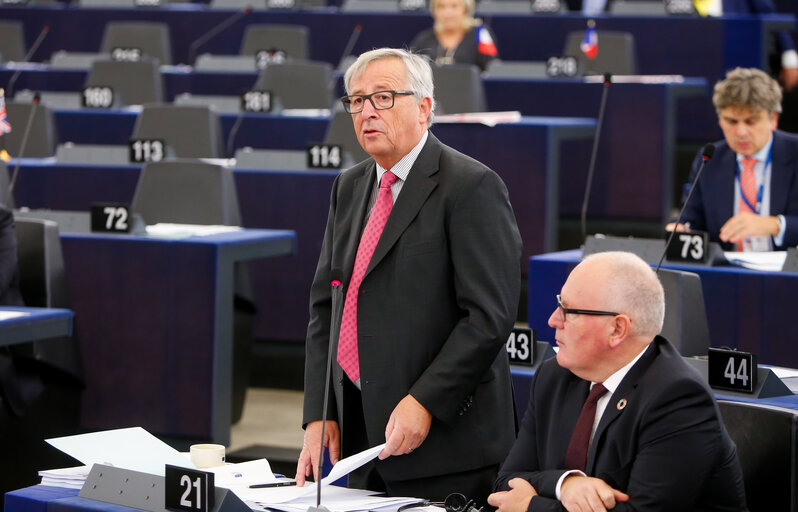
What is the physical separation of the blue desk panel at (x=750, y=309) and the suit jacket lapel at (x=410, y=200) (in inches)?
50.1

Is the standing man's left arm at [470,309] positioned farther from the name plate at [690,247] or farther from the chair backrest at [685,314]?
the name plate at [690,247]

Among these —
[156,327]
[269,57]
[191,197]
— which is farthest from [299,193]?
[269,57]

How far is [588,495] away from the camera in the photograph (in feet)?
6.73

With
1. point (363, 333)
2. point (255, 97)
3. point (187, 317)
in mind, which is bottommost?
point (187, 317)

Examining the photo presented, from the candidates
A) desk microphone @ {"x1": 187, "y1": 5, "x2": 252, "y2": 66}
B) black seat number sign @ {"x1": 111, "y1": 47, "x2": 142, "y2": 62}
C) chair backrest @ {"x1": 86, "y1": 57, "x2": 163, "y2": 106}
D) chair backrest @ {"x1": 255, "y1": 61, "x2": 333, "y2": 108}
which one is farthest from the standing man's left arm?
desk microphone @ {"x1": 187, "y1": 5, "x2": 252, "y2": 66}

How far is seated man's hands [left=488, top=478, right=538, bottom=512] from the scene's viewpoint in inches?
84.5

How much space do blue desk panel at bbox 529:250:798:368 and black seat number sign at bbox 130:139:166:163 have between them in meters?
2.07

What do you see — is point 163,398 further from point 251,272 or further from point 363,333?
point 363,333

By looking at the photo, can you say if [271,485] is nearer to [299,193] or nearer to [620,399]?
[620,399]

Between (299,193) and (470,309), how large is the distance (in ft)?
9.28

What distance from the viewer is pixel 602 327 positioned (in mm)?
2102

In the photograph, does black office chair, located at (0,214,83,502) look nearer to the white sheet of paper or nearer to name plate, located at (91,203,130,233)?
name plate, located at (91,203,130,233)

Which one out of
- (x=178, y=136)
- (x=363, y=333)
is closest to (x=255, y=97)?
(x=178, y=136)

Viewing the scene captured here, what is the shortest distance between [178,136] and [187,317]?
74.2 inches
